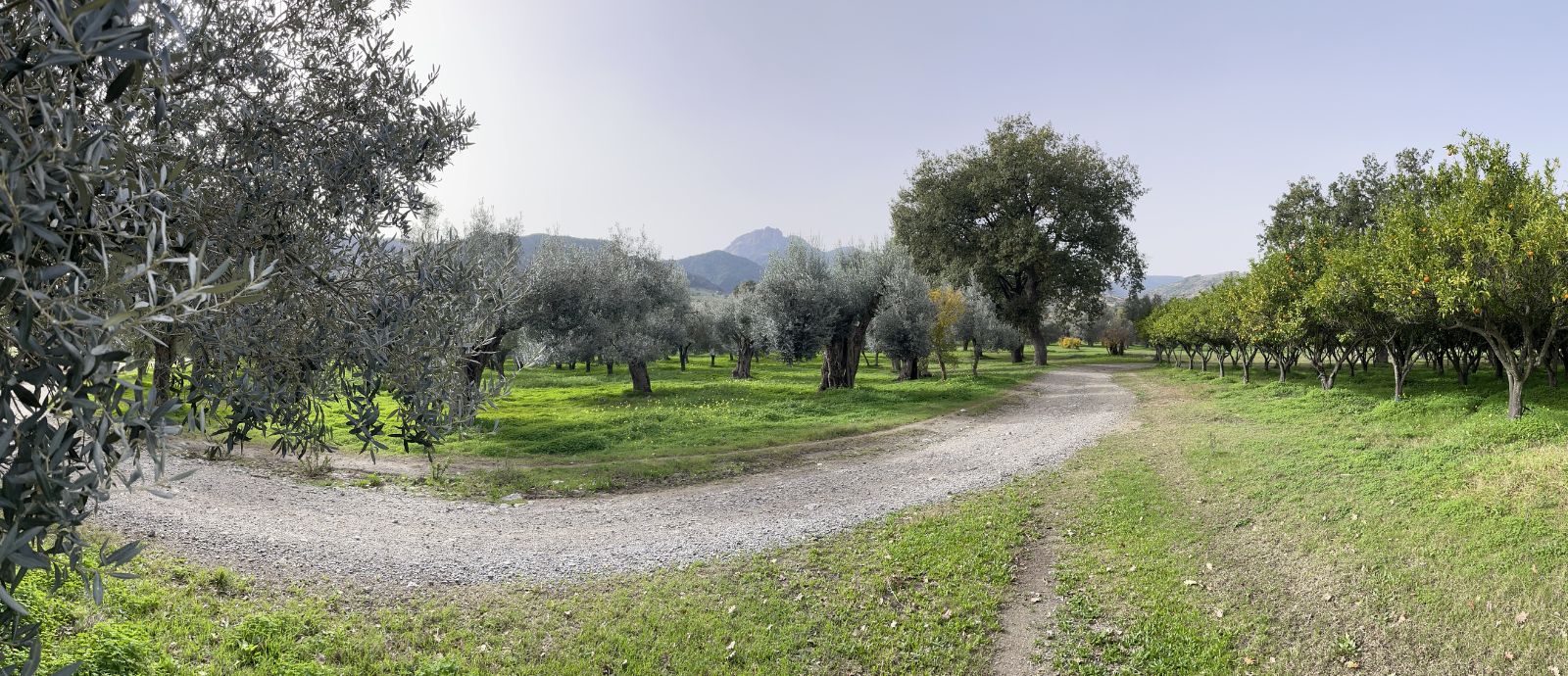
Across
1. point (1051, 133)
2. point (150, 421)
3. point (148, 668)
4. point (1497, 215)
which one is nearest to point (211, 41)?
point (150, 421)

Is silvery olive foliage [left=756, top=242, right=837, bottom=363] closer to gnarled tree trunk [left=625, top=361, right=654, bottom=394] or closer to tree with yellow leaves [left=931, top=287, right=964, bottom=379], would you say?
gnarled tree trunk [left=625, top=361, right=654, bottom=394]

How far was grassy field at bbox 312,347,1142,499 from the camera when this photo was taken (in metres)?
16.5

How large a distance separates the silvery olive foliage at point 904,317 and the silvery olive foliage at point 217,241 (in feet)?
92.1

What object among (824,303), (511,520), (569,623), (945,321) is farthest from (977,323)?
(569,623)

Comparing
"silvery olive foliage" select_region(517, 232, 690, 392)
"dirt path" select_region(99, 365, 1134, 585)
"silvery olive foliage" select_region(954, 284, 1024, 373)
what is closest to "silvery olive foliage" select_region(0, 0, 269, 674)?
"dirt path" select_region(99, 365, 1134, 585)

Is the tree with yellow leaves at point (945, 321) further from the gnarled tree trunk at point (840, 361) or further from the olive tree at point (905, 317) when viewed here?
the gnarled tree trunk at point (840, 361)

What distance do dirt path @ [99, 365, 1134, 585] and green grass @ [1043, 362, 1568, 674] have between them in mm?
3847

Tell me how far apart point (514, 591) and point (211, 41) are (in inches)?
278

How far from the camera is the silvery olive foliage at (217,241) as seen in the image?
2441 mm

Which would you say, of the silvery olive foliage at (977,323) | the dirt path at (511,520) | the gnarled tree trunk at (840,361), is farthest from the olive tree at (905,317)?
the dirt path at (511,520)

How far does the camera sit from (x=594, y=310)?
32250 mm

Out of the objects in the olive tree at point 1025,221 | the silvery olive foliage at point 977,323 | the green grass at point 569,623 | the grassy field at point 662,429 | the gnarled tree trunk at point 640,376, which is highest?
the olive tree at point 1025,221

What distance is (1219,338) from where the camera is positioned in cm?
3803

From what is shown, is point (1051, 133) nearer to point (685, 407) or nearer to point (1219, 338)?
point (1219, 338)
